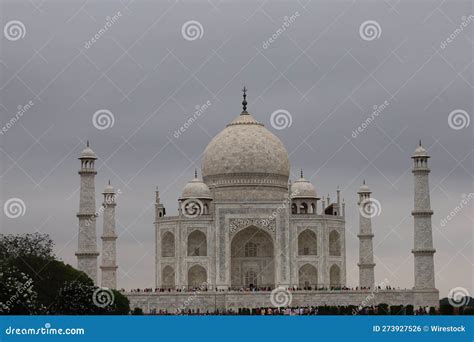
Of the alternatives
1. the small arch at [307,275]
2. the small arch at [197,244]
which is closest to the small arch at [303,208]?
the small arch at [307,275]

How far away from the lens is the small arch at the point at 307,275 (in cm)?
5731

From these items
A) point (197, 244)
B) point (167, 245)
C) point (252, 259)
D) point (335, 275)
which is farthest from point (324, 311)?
point (167, 245)

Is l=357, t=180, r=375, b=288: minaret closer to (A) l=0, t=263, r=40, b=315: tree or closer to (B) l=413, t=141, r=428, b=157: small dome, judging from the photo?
(B) l=413, t=141, r=428, b=157: small dome

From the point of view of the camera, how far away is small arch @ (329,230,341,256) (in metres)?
58.5

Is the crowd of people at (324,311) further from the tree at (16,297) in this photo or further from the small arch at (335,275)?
the tree at (16,297)

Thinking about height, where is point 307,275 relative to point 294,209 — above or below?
below

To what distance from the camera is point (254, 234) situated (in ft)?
191

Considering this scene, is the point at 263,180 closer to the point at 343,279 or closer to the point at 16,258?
the point at 343,279

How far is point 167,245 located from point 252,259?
416 cm

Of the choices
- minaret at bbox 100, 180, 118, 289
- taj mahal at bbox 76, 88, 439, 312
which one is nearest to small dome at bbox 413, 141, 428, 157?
taj mahal at bbox 76, 88, 439, 312

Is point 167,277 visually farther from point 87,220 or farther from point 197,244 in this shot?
point 87,220

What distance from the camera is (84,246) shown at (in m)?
52.3

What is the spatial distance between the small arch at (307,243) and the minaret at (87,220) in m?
10.9

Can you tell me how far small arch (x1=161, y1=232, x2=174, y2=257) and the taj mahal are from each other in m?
0.05
